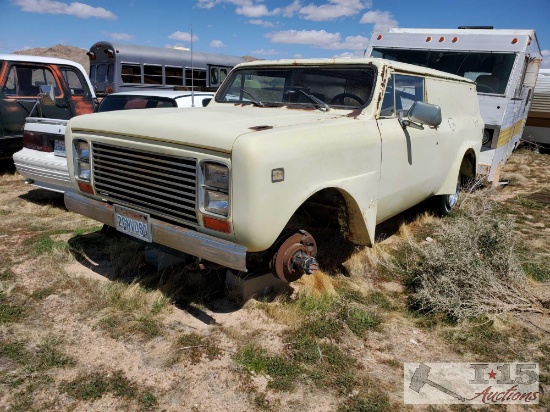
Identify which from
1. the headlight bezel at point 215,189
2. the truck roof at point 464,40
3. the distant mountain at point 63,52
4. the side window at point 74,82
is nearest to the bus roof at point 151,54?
the side window at point 74,82

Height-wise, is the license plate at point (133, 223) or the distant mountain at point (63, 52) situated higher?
the distant mountain at point (63, 52)

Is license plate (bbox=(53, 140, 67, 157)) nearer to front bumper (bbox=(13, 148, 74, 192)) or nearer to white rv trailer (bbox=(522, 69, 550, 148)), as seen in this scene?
front bumper (bbox=(13, 148, 74, 192))

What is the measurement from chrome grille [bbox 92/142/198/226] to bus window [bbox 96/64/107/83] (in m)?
13.1

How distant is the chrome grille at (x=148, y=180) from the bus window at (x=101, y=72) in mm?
13068

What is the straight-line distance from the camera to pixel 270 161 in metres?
2.77

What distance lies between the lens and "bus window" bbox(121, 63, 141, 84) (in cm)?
1492

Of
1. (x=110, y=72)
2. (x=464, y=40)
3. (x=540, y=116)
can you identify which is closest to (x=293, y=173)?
(x=464, y=40)

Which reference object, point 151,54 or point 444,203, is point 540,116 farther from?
point 151,54

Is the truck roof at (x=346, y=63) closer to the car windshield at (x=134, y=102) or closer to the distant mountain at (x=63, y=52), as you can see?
the car windshield at (x=134, y=102)

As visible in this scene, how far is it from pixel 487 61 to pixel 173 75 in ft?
36.7

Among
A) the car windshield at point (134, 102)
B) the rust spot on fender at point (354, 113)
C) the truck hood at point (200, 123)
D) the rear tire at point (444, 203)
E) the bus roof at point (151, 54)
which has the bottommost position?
the rear tire at point (444, 203)

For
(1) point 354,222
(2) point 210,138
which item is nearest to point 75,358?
(2) point 210,138

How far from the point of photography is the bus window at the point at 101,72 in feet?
50.2

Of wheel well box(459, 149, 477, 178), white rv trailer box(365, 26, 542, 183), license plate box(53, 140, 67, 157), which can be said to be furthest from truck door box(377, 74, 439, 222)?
license plate box(53, 140, 67, 157)
